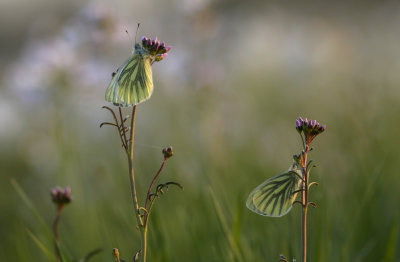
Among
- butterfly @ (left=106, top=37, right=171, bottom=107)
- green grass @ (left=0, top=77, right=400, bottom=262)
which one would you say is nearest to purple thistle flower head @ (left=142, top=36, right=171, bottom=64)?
butterfly @ (left=106, top=37, right=171, bottom=107)

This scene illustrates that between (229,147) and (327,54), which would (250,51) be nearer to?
(327,54)

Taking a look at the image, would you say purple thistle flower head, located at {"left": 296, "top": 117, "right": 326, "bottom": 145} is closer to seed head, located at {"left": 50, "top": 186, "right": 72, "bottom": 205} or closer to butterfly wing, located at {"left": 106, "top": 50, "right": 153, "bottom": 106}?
butterfly wing, located at {"left": 106, "top": 50, "right": 153, "bottom": 106}

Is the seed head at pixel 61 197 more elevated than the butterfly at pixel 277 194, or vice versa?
the seed head at pixel 61 197

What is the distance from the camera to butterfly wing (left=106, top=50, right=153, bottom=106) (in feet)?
2.87

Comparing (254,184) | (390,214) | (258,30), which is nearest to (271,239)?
(390,214)

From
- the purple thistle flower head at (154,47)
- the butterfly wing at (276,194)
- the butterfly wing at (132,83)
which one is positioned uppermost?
the purple thistle flower head at (154,47)

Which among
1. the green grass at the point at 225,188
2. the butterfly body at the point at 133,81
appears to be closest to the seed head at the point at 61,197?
the green grass at the point at 225,188

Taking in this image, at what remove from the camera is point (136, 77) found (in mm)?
935

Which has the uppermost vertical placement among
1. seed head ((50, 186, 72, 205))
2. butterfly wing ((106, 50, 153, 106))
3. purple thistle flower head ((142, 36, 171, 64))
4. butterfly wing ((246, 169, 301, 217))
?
purple thistle flower head ((142, 36, 171, 64))

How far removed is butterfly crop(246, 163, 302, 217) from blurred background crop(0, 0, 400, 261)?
0.25m

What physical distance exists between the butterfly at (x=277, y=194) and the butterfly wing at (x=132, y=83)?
25 centimetres

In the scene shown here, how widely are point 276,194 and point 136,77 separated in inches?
13.3

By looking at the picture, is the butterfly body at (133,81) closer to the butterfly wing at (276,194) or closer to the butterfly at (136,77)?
the butterfly at (136,77)

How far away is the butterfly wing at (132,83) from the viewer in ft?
2.87
